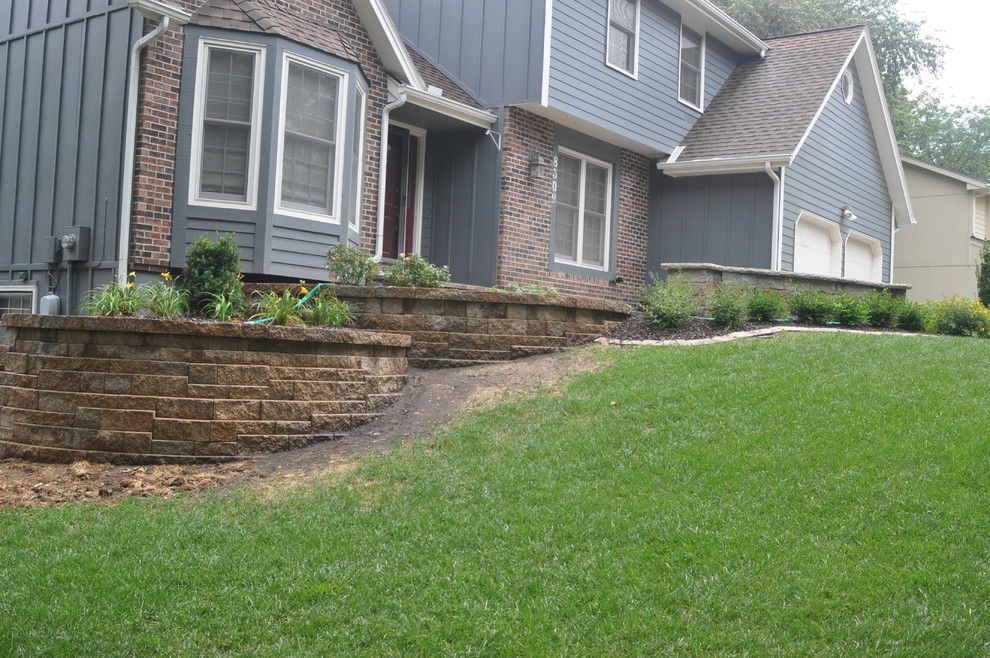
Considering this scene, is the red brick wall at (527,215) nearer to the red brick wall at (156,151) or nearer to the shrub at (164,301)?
the red brick wall at (156,151)

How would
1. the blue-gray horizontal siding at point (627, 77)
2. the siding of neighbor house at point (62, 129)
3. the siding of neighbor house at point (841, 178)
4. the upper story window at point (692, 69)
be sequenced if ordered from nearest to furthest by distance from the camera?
the siding of neighbor house at point (62, 129) → the blue-gray horizontal siding at point (627, 77) → the siding of neighbor house at point (841, 178) → the upper story window at point (692, 69)

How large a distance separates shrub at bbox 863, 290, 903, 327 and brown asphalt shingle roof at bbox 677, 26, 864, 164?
4.10 m

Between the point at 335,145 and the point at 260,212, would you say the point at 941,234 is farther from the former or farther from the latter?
the point at 260,212

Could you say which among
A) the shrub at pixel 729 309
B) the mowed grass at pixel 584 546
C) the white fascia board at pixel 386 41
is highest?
the white fascia board at pixel 386 41

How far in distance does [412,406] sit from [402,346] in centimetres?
65

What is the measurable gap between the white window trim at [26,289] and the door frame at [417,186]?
4.98m

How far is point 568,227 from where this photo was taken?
51.4ft

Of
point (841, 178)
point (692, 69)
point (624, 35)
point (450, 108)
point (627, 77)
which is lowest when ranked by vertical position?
point (450, 108)

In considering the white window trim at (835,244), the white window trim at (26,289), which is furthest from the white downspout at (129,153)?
the white window trim at (835,244)

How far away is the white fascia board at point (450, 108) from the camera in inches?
511

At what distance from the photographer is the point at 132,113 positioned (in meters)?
10.1

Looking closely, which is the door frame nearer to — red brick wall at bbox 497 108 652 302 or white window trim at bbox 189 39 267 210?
red brick wall at bbox 497 108 652 302

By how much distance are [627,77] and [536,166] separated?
8.43ft

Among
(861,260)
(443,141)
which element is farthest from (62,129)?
(861,260)
